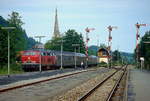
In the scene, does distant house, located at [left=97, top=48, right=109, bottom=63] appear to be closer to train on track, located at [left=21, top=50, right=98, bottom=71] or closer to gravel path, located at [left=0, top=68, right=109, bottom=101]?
train on track, located at [left=21, top=50, right=98, bottom=71]

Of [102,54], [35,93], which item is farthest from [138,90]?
[102,54]

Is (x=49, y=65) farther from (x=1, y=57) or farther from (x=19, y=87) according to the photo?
(x=19, y=87)

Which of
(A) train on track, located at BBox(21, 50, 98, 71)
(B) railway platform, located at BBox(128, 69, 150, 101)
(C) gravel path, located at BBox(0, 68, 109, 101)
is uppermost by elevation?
(A) train on track, located at BBox(21, 50, 98, 71)

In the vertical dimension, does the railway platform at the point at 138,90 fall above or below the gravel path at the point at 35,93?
below

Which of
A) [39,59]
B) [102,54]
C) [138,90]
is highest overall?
[102,54]

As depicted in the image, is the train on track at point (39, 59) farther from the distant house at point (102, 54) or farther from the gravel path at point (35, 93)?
the distant house at point (102, 54)

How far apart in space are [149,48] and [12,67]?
97.7 feet

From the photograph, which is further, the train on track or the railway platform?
the train on track

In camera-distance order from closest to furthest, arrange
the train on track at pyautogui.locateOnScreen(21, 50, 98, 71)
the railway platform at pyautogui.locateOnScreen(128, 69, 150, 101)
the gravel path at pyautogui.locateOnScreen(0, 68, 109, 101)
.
Result: the gravel path at pyautogui.locateOnScreen(0, 68, 109, 101)
the railway platform at pyautogui.locateOnScreen(128, 69, 150, 101)
the train on track at pyautogui.locateOnScreen(21, 50, 98, 71)

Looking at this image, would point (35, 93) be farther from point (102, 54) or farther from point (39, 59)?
point (102, 54)

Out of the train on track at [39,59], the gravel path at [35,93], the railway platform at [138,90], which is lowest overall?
the railway platform at [138,90]

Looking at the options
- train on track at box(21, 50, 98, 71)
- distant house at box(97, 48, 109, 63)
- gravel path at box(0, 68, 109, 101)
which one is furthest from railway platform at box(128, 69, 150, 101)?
distant house at box(97, 48, 109, 63)

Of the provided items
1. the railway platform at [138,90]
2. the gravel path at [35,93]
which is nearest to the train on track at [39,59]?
the railway platform at [138,90]

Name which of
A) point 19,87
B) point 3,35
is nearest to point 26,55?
point 3,35
